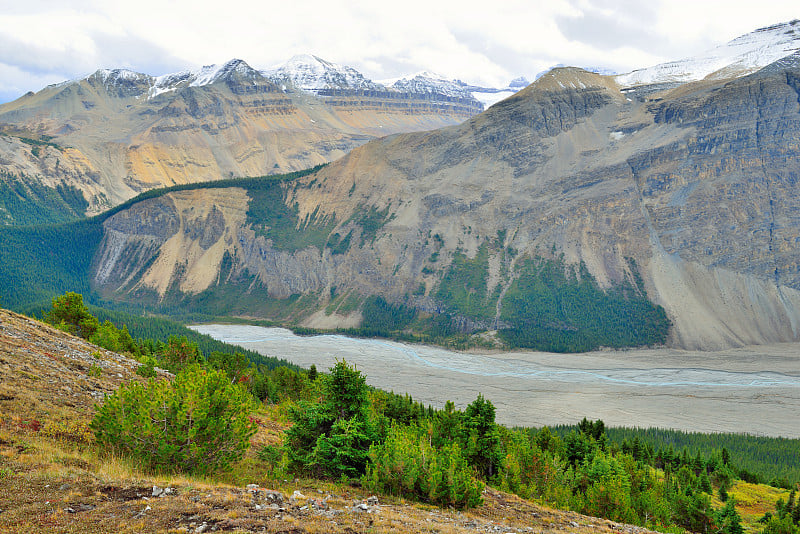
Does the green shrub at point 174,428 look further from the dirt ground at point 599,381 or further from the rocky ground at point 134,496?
the dirt ground at point 599,381

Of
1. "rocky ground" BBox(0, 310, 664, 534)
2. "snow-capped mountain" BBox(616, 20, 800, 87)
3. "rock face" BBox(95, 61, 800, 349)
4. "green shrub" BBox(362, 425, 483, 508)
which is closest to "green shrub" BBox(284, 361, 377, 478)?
"rocky ground" BBox(0, 310, 664, 534)

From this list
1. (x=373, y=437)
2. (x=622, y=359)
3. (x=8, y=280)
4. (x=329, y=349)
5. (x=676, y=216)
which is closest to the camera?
(x=373, y=437)

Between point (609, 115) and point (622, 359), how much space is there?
90563mm

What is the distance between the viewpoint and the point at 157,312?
186 m

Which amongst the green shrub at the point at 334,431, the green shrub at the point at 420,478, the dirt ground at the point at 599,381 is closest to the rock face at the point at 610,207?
the dirt ground at the point at 599,381

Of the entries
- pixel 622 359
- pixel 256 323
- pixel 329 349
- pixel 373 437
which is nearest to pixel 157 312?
pixel 256 323

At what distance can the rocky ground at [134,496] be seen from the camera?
49.4ft

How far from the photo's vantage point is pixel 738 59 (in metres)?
184

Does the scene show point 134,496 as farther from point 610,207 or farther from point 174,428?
point 610,207

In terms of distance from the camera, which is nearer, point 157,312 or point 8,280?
point 8,280

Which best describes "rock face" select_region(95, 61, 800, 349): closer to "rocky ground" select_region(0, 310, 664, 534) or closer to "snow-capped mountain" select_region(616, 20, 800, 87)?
"snow-capped mountain" select_region(616, 20, 800, 87)

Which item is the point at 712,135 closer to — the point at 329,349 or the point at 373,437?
the point at 329,349

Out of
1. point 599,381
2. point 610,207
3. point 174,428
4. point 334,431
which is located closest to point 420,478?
point 334,431

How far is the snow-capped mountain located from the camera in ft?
563
